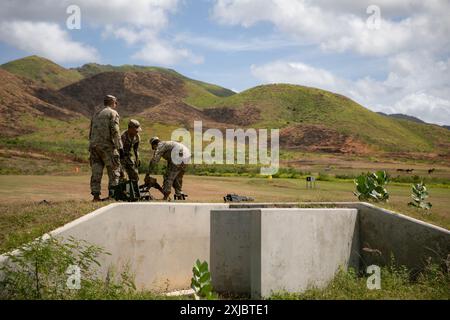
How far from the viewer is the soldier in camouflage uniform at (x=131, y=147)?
1284cm

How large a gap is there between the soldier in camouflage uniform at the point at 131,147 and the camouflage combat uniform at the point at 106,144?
809mm

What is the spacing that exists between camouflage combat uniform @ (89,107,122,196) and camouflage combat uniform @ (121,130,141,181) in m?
0.80

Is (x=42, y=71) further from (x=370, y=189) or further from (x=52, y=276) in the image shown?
(x=52, y=276)

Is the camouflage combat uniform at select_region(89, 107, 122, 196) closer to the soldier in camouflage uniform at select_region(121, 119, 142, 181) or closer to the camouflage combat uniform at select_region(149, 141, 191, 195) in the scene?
the soldier in camouflage uniform at select_region(121, 119, 142, 181)

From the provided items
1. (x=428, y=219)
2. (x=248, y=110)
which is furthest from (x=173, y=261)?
(x=248, y=110)

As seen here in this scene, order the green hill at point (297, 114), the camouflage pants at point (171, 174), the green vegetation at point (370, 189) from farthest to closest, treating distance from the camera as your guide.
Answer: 1. the green hill at point (297, 114)
2. the green vegetation at point (370, 189)
3. the camouflage pants at point (171, 174)

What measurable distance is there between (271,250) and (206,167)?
3921cm

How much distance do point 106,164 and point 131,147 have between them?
4.17ft

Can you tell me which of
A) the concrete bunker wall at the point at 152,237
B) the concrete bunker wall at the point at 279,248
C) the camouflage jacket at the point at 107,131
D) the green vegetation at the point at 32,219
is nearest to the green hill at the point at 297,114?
the concrete bunker wall at the point at 279,248

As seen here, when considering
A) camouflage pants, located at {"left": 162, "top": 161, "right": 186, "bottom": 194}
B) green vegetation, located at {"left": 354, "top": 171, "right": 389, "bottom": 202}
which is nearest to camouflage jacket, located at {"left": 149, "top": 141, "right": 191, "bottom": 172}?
camouflage pants, located at {"left": 162, "top": 161, "right": 186, "bottom": 194}

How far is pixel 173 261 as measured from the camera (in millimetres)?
11633

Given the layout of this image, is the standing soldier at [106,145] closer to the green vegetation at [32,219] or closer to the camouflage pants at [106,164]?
the camouflage pants at [106,164]

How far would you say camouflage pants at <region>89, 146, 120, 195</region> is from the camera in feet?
39.1
